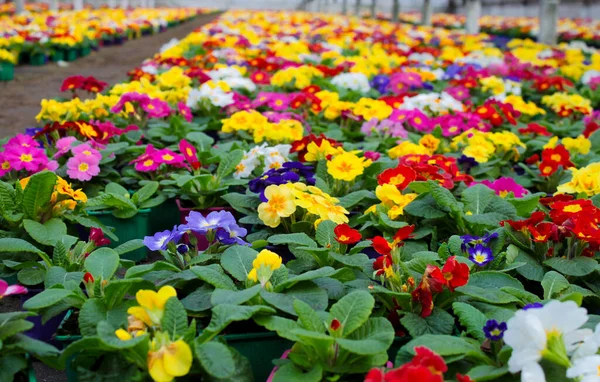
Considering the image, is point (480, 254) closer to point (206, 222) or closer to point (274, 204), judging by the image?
point (274, 204)

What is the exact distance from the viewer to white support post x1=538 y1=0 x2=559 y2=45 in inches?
443

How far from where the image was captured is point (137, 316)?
1.63 m

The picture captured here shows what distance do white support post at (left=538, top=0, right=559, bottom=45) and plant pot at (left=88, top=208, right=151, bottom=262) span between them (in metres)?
10.0

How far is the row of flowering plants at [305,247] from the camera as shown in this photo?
1554mm

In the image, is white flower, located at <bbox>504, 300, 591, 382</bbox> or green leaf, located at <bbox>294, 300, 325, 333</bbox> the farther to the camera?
green leaf, located at <bbox>294, 300, 325, 333</bbox>

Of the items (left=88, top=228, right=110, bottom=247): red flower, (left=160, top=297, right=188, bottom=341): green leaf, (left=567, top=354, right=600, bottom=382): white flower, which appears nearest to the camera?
(left=567, top=354, right=600, bottom=382): white flower

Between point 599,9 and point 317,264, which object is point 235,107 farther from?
point 599,9

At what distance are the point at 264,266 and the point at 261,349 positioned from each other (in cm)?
23

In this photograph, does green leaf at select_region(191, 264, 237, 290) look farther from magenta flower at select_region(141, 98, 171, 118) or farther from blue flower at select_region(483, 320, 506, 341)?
magenta flower at select_region(141, 98, 171, 118)

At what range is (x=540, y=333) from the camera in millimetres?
1410

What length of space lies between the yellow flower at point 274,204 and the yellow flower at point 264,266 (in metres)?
0.44

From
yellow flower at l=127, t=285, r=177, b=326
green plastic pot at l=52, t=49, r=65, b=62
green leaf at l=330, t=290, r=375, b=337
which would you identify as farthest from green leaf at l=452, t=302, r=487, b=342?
green plastic pot at l=52, t=49, r=65, b=62

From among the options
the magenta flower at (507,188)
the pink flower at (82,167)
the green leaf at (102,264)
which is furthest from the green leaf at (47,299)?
the magenta flower at (507,188)

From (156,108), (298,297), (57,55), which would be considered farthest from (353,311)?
(57,55)
